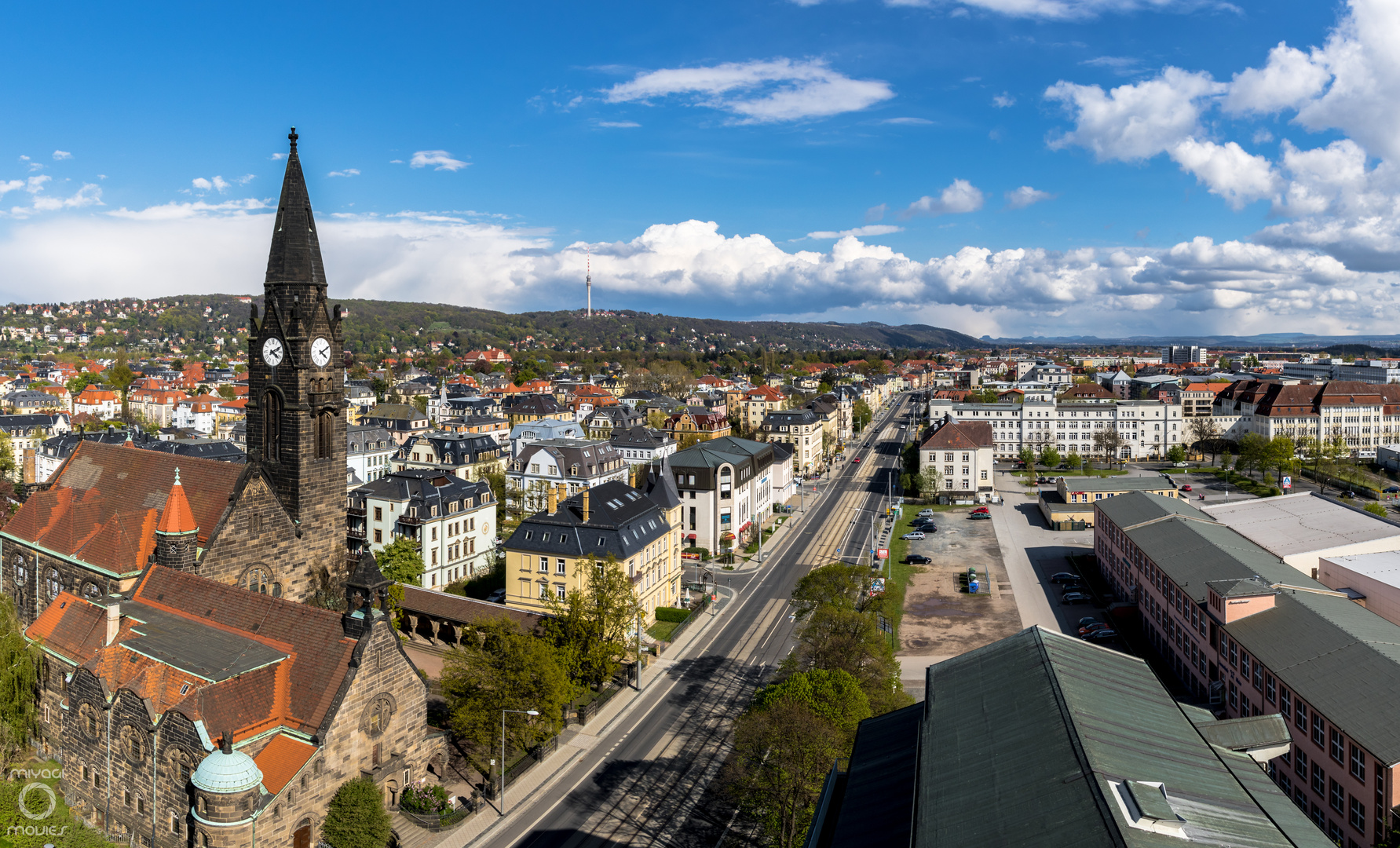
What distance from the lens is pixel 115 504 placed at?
45.5 meters

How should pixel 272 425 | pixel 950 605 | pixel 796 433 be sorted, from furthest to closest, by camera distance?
pixel 796 433, pixel 950 605, pixel 272 425

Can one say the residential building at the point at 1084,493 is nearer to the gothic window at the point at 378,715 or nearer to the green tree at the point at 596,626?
the green tree at the point at 596,626

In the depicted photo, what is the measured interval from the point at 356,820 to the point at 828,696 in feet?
64.7

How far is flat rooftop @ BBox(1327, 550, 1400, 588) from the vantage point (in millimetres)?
52125

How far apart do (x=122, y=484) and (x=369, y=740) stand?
23956mm

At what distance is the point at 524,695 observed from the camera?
3981 centimetres

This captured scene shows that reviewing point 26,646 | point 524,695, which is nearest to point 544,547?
point 524,695

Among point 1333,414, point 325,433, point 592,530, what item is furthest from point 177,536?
point 1333,414

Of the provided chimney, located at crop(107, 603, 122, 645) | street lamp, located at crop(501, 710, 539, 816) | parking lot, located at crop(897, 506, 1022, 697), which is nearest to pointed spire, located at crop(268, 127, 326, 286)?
chimney, located at crop(107, 603, 122, 645)

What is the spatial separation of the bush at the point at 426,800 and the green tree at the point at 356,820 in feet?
8.37

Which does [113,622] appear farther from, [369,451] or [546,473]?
[369,451]

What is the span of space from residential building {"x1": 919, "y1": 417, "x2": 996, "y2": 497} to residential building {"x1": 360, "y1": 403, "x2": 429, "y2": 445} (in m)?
74.1

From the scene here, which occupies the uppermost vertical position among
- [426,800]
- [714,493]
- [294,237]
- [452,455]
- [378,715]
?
[294,237]

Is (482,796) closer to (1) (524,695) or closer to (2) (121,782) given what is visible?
(1) (524,695)
